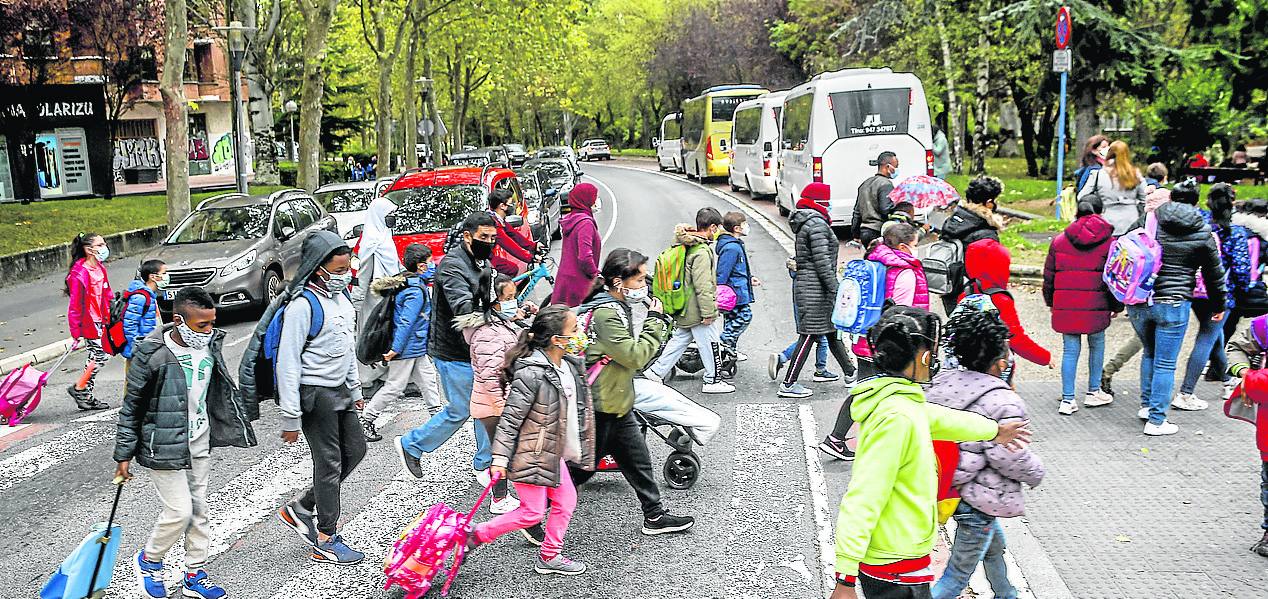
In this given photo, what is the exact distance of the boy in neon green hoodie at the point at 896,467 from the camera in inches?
153

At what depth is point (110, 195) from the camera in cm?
3847

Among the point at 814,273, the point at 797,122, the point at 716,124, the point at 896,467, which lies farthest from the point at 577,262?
the point at 716,124

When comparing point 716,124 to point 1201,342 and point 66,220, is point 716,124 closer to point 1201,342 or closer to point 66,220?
point 66,220

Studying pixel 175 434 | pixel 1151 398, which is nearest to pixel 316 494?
pixel 175 434

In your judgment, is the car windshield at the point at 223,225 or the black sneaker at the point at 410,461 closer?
the black sneaker at the point at 410,461

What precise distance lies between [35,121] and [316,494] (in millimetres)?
39219

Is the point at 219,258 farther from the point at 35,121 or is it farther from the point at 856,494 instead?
the point at 35,121

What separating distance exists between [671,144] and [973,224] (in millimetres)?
45162

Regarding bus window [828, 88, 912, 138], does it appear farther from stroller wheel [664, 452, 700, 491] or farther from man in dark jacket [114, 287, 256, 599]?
man in dark jacket [114, 287, 256, 599]

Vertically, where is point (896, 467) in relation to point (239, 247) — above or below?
above

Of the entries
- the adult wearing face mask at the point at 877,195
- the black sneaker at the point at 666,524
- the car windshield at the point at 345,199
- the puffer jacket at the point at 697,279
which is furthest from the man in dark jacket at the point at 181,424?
the car windshield at the point at 345,199

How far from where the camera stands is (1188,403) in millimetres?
8602

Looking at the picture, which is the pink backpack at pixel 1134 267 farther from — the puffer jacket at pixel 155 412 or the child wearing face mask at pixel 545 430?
the puffer jacket at pixel 155 412

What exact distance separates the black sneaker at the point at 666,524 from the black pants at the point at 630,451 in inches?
1.3
